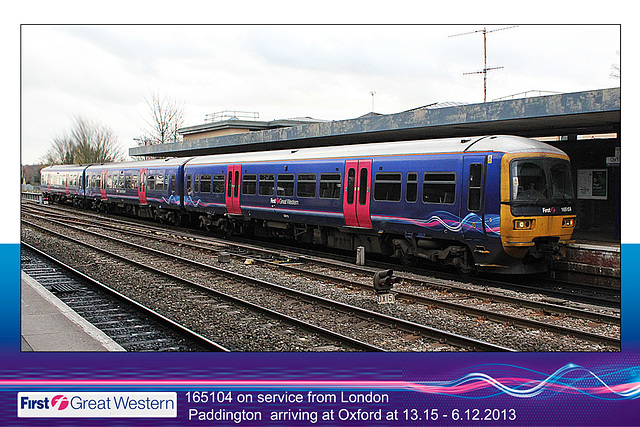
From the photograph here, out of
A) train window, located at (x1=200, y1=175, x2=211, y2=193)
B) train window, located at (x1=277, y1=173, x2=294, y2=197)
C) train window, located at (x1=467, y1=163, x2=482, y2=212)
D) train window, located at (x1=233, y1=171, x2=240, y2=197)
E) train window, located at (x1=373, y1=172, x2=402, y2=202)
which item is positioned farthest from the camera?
train window, located at (x1=200, y1=175, x2=211, y2=193)

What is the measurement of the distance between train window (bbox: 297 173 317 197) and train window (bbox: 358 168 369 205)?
78.2 inches

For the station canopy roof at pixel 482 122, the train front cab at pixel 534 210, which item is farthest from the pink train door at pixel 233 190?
the train front cab at pixel 534 210

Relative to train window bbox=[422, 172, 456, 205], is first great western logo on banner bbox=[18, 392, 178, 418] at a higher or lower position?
lower

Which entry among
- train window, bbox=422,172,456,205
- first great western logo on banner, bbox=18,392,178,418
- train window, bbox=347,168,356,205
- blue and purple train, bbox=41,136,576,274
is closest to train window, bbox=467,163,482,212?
blue and purple train, bbox=41,136,576,274

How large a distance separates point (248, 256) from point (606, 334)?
975 cm

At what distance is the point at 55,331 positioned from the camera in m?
7.66

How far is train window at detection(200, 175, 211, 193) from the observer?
70.3 feet

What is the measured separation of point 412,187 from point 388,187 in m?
0.81

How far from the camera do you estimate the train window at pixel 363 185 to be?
14148mm

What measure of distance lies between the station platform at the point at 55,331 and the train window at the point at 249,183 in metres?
9.56

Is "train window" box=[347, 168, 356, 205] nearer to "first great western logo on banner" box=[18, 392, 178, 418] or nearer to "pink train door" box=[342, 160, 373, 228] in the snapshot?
"pink train door" box=[342, 160, 373, 228]

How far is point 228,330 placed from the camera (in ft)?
28.6

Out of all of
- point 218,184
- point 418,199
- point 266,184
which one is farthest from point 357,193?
point 218,184

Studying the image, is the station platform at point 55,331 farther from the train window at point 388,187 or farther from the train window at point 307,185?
the train window at point 307,185
